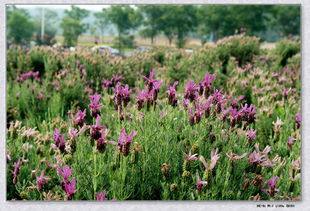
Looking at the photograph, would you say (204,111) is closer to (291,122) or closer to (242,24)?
(291,122)

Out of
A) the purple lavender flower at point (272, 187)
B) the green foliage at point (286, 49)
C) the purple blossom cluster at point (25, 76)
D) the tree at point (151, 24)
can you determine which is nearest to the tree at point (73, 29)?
the tree at point (151, 24)

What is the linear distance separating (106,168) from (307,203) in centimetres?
123

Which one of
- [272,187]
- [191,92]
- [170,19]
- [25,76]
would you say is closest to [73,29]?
[170,19]

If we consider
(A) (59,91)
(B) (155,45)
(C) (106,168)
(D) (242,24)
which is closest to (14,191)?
(C) (106,168)

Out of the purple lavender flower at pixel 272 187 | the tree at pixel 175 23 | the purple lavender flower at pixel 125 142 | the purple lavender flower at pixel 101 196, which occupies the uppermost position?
the tree at pixel 175 23

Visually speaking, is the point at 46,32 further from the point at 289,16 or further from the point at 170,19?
the point at 289,16

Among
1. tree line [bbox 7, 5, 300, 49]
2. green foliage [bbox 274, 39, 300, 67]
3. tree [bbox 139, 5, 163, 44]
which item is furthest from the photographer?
green foliage [bbox 274, 39, 300, 67]

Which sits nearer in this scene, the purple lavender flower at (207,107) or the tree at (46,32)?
the purple lavender flower at (207,107)

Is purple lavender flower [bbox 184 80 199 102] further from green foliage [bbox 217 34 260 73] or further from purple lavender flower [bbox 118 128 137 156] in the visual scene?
green foliage [bbox 217 34 260 73]

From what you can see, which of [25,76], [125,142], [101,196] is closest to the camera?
[125,142]

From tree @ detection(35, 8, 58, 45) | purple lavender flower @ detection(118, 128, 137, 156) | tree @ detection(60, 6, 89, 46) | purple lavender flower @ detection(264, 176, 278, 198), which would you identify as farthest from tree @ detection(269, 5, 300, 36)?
tree @ detection(35, 8, 58, 45)

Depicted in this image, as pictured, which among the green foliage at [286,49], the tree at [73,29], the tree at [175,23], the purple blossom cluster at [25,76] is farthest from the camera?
the tree at [73,29]

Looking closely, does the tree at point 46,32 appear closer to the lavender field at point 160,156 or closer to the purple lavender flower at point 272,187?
the lavender field at point 160,156

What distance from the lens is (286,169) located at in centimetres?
194
